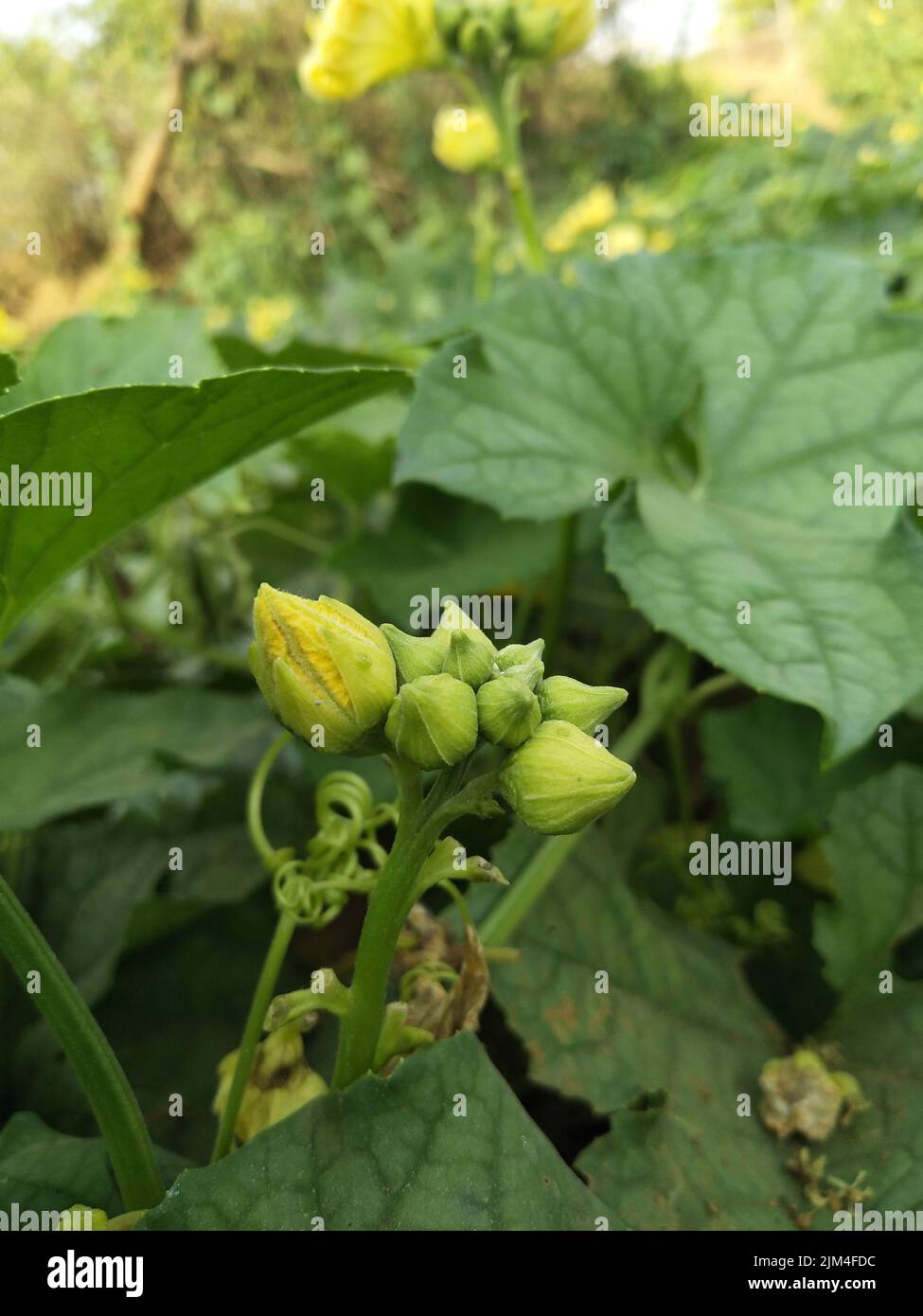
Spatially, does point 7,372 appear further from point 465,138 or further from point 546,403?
point 465,138

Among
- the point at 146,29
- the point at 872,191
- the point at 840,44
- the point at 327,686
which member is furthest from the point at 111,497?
the point at 146,29

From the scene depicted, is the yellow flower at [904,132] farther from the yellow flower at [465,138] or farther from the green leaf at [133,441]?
the green leaf at [133,441]

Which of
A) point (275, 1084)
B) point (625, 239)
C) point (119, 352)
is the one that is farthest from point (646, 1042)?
point (625, 239)

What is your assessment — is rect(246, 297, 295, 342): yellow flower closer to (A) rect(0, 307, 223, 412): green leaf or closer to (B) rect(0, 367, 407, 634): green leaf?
(A) rect(0, 307, 223, 412): green leaf

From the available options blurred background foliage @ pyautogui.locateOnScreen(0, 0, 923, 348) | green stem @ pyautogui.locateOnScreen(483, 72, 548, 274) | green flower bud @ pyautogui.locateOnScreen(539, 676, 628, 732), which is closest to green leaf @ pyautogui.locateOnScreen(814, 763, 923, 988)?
green flower bud @ pyautogui.locateOnScreen(539, 676, 628, 732)

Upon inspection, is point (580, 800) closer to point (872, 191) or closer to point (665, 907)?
point (665, 907)

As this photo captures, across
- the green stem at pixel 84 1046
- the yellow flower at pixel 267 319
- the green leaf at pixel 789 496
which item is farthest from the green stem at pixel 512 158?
the yellow flower at pixel 267 319
